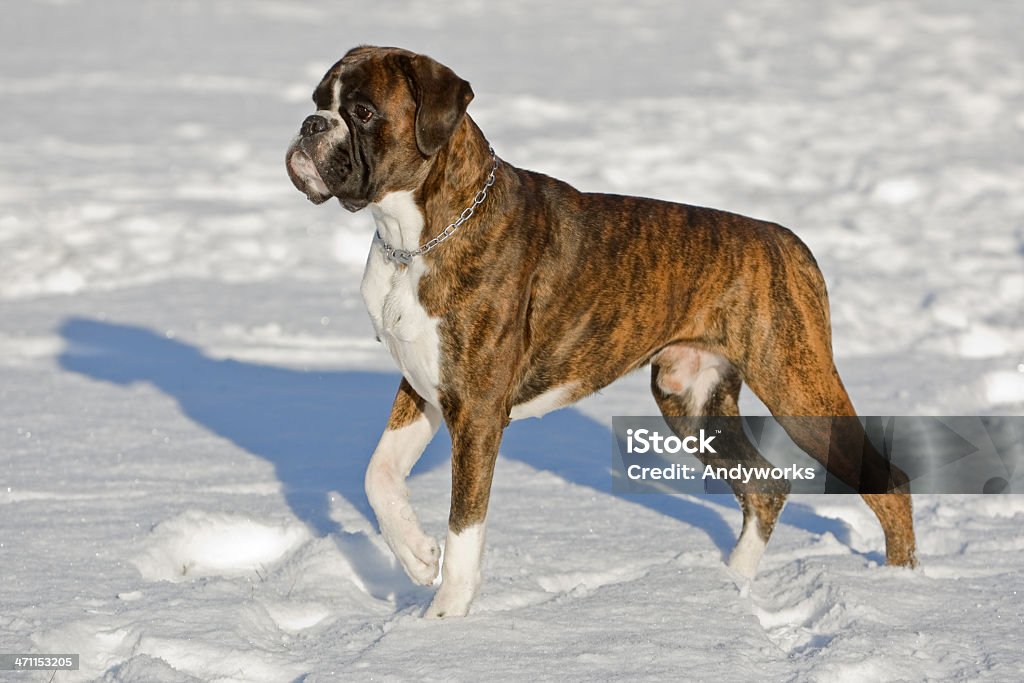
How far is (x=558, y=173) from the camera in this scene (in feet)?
36.8

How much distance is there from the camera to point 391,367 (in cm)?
720

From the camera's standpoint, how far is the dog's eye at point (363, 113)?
3.85 m

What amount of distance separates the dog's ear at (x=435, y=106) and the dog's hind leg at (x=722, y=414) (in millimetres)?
1318

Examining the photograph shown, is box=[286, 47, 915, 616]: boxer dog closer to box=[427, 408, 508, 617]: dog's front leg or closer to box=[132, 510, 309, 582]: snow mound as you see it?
box=[427, 408, 508, 617]: dog's front leg

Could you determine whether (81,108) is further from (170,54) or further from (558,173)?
(558,173)

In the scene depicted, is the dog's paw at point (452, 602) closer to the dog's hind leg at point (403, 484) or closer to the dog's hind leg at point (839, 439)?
the dog's hind leg at point (403, 484)

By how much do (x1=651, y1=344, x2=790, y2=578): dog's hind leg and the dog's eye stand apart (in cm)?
148

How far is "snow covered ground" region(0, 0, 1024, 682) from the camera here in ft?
13.0

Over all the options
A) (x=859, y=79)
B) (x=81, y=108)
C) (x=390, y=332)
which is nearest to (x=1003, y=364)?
(x=390, y=332)

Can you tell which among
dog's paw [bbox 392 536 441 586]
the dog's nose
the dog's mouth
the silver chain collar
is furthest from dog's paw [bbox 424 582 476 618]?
the dog's nose

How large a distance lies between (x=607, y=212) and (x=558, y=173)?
6.78 m

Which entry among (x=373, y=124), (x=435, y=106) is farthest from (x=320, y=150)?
(x=435, y=106)

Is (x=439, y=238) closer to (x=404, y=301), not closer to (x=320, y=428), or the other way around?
(x=404, y=301)

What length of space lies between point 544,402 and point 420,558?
0.72 metres
